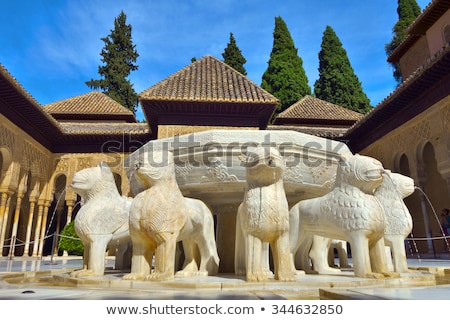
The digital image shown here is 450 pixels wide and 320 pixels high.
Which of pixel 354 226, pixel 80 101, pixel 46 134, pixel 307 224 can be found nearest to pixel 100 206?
pixel 307 224

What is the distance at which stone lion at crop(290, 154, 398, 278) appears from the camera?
9.54 ft

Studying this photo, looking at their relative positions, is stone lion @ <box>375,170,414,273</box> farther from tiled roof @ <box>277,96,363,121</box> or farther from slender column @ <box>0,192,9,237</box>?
tiled roof @ <box>277,96,363,121</box>

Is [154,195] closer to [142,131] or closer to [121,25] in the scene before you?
[142,131]

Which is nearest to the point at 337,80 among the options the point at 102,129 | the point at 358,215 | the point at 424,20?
the point at 424,20

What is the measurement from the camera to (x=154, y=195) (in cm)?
284

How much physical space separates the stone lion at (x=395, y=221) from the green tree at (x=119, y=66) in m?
25.1

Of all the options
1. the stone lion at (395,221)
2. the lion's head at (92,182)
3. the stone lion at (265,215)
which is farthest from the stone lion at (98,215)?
the stone lion at (395,221)

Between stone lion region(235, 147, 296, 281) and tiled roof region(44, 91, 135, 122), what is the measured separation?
17004 millimetres

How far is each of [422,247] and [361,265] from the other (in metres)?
13.2

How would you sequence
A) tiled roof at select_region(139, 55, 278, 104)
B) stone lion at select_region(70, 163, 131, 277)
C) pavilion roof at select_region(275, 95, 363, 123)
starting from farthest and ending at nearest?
1. pavilion roof at select_region(275, 95, 363, 123)
2. tiled roof at select_region(139, 55, 278, 104)
3. stone lion at select_region(70, 163, 131, 277)

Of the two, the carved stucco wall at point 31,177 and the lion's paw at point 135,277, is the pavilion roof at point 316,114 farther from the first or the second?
the lion's paw at point 135,277

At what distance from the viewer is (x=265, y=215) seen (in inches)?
107

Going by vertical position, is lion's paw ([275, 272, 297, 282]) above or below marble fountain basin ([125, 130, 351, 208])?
below

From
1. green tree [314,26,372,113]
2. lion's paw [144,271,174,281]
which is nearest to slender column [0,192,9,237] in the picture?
lion's paw [144,271,174,281]
